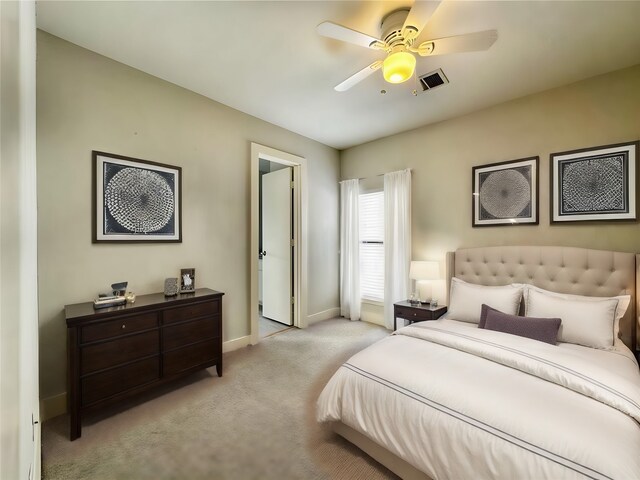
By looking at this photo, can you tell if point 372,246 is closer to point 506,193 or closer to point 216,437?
point 506,193

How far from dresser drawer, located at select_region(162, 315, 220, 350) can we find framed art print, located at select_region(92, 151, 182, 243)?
0.85 metres

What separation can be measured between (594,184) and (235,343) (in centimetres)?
399

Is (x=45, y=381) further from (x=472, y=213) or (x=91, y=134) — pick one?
(x=472, y=213)

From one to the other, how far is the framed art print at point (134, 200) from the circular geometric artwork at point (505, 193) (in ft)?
11.0

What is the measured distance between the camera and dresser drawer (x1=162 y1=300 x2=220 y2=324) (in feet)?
7.30

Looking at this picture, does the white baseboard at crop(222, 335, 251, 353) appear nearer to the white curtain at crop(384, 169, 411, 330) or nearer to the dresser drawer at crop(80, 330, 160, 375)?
the dresser drawer at crop(80, 330, 160, 375)

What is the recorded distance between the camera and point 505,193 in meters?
3.00

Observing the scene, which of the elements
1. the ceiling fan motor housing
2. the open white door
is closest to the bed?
the ceiling fan motor housing

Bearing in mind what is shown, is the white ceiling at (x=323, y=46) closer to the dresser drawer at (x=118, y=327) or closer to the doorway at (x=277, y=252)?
the doorway at (x=277, y=252)

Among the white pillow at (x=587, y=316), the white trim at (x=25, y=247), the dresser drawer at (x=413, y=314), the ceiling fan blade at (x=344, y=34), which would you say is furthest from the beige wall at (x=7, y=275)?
the dresser drawer at (x=413, y=314)

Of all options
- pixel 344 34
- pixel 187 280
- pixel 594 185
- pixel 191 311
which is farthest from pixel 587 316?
pixel 187 280

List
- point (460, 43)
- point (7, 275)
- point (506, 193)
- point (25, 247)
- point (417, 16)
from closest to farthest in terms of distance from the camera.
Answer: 1. point (7, 275)
2. point (25, 247)
3. point (417, 16)
4. point (460, 43)
5. point (506, 193)

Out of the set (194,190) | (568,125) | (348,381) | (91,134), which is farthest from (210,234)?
(568,125)

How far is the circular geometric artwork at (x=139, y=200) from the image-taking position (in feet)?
7.54
